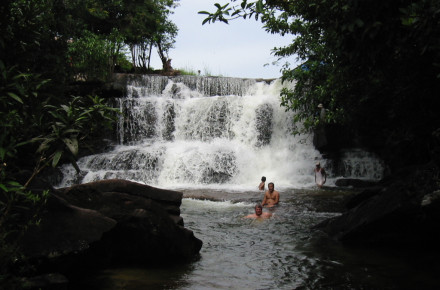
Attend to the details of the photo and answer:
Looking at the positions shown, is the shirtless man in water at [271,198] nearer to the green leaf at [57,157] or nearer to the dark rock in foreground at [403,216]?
the dark rock in foreground at [403,216]

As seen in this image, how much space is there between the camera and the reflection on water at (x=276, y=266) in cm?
532

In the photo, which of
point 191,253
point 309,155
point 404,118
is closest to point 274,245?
point 191,253

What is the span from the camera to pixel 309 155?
764 inches

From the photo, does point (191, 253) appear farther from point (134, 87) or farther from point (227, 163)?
point (134, 87)

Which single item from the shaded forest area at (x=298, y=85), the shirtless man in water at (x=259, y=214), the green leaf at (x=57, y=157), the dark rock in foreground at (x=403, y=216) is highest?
the shaded forest area at (x=298, y=85)

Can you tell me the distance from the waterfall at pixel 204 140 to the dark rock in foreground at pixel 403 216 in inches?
358

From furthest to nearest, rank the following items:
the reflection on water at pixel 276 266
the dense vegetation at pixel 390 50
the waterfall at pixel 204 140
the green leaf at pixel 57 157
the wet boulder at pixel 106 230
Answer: the waterfall at pixel 204 140 → the reflection on water at pixel 276 266 → the wet boulder at pixel 106 230 → the dense vegetation at pixel 390 50 → the green leaf at pixel 57 157

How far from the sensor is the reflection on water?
532cm

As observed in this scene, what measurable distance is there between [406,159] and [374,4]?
8972 millimetres

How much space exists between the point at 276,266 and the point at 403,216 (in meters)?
2.13

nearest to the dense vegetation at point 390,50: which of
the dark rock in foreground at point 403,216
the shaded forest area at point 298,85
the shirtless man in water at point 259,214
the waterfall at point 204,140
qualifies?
the shaded forest area at point 298,85

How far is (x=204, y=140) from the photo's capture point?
20.8 m

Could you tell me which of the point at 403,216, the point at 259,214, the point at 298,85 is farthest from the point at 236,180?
the point at 403,216

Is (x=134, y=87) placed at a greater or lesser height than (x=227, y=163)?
greater
